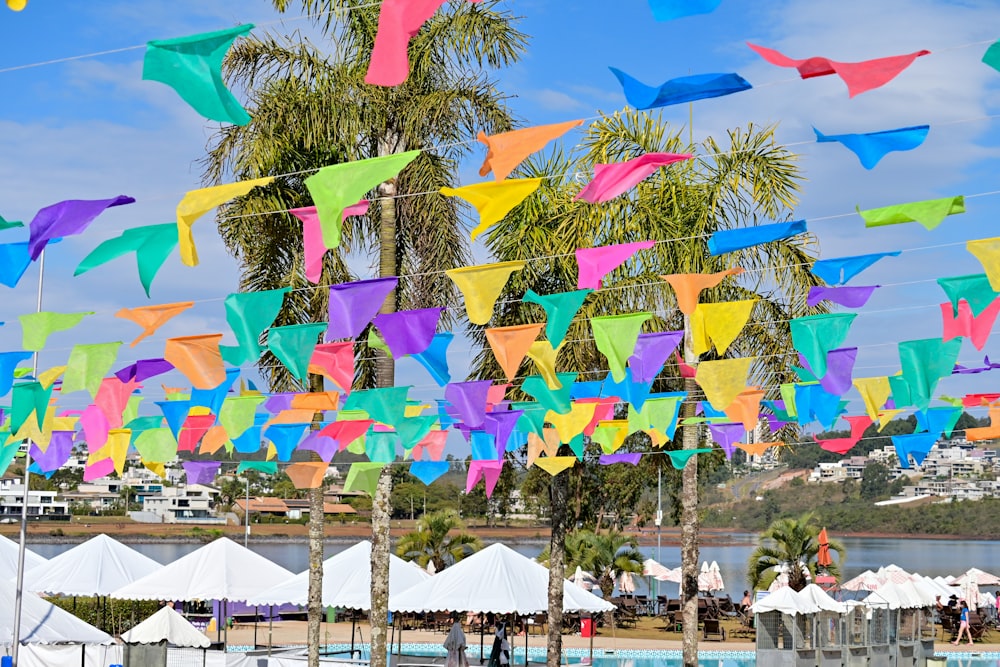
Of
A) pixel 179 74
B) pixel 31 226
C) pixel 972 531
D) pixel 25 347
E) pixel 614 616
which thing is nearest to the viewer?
pixel 179 74

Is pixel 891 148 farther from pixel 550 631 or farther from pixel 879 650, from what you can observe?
pixel 879 650

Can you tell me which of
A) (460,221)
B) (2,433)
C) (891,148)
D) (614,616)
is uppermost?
(460,221)

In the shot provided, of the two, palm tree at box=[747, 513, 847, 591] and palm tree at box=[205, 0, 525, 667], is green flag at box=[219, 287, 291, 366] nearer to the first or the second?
palm tree at box=[205, 0, 525, 667]

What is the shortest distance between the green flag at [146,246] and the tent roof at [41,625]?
8270mm

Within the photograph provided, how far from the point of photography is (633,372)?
13.5 metres

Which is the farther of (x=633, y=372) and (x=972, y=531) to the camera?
(x=972, y=531)

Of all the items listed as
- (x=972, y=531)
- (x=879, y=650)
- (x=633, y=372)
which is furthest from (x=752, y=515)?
(x=633, y=372)

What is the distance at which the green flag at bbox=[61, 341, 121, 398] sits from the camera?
1191 centimetres

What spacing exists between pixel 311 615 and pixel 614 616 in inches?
725

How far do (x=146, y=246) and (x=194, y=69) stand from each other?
2251 mm

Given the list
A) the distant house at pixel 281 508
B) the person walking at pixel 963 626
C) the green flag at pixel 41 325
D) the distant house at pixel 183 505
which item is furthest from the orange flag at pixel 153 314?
the distant house at pixel 183 505

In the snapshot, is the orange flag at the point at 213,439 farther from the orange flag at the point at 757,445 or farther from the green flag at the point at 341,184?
the green flag at the point at 341,184

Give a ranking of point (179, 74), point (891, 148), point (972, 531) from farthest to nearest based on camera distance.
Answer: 1. point (972, 531)
2. point (891, 148)
3. point (179, 74)

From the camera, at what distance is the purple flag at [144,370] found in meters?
12.7
